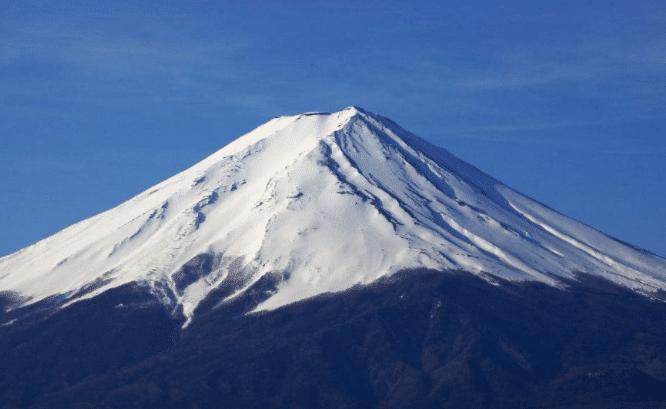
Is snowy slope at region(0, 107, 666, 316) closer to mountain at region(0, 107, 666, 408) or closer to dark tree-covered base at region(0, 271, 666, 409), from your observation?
mountain at region(0, 107, 666, 408)

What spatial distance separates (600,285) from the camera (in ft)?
506

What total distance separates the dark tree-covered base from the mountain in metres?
0.17

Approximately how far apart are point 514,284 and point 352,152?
30.0 meters

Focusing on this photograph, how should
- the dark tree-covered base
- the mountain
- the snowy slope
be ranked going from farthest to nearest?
the snowy slope → the mountain → the dark tree-covered base

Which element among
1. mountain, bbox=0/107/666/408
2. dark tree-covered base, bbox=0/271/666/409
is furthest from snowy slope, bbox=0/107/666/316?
dark tree-covered base, bbox=0/271/666/409

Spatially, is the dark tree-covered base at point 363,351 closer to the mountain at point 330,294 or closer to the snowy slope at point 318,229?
the mountain at point 330,294

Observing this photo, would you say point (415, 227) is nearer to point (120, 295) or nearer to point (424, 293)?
point (424, 293)

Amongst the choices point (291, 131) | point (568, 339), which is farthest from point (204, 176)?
point (568, 339)

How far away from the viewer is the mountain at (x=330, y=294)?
13162 centimetres

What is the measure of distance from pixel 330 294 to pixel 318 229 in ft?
40.4

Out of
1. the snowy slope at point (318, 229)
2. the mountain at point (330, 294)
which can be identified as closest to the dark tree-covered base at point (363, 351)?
the mountain at point (330, 294)

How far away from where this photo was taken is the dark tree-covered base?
129250mm

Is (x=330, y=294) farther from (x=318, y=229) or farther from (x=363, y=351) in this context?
(x=318, y=229)

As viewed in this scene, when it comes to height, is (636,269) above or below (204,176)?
below
